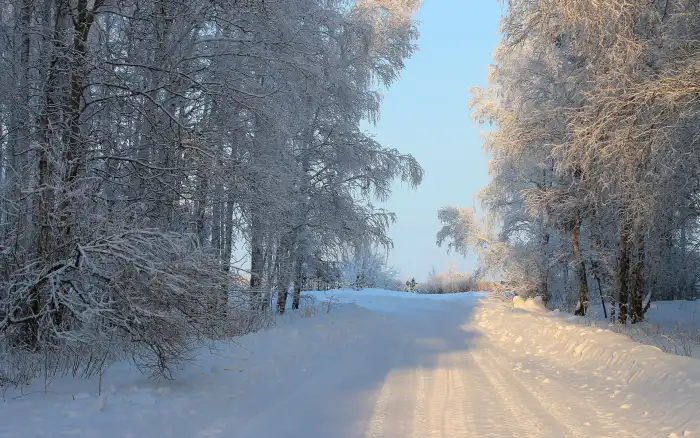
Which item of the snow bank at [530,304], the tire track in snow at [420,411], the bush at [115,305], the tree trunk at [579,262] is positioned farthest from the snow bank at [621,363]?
the bush at [115,305]

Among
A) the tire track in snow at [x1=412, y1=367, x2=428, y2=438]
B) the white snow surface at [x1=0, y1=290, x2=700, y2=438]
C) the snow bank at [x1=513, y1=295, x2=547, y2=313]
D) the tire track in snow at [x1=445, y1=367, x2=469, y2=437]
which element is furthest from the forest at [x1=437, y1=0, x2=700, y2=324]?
the tire track in snow at [x1=412, y1=367, x2=428, y2=438]

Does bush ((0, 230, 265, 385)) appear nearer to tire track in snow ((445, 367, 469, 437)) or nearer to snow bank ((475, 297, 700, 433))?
tire track in snow ((445, 367, 469, 437))

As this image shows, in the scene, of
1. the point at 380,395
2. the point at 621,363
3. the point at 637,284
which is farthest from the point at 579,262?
the point at 380,395

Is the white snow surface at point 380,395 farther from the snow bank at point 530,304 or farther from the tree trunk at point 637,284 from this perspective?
the snow bank at point 530,304

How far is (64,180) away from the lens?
5980 mm

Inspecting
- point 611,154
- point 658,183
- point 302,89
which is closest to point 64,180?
point 302,89

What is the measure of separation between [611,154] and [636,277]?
6681 mm

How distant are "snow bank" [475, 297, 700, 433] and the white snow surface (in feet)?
0.07

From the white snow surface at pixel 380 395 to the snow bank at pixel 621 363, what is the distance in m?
0.02

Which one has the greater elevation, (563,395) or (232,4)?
(232,4)

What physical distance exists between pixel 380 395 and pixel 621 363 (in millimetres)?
3766

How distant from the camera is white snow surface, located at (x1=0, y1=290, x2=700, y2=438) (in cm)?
478

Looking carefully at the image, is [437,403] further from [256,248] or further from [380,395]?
[256,248]

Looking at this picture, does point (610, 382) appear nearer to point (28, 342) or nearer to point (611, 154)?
point (611, 154)
